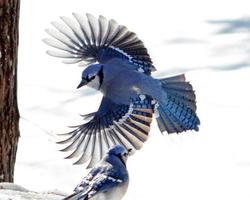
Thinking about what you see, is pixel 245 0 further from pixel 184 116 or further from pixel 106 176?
pixel 106 176

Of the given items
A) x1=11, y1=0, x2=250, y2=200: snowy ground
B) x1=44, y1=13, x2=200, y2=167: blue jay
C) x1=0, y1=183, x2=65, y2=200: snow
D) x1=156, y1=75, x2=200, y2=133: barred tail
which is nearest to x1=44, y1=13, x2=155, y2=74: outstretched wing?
x1=44, y1=13, x2=200, y2=167: blue jay

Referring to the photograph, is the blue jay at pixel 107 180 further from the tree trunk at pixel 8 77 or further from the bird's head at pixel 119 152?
the tree trunk at pixel 8 77

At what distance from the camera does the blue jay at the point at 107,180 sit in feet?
15.2

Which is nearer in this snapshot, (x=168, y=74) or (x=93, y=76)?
(x=93, y=76)

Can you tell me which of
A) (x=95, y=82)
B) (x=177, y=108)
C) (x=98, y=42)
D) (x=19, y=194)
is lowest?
(x=19, y=194)

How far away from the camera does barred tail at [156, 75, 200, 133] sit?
544 centimetres

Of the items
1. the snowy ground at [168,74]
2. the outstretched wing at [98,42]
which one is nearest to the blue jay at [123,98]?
the outstretched wing at [98,42]

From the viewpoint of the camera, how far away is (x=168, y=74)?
7996 millimetres

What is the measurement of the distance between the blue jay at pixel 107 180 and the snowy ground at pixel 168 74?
4.34 ft

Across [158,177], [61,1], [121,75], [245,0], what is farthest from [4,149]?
[245,0]

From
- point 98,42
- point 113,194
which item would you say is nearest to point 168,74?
point 98,42

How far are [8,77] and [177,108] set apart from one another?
830 millimetres

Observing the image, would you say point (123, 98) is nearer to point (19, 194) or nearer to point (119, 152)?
point (119, 152)

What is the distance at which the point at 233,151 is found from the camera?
676cm
